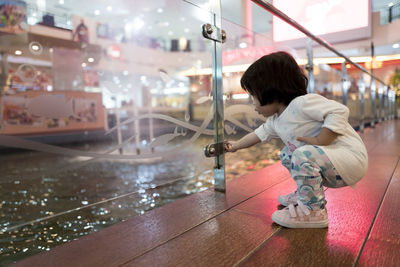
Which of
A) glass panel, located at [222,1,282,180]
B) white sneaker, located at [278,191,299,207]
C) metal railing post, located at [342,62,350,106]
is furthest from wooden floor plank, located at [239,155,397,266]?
metal railing post, located at [342,62,350,106]

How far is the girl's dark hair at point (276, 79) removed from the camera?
2.65 ft

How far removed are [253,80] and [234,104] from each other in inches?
23.6

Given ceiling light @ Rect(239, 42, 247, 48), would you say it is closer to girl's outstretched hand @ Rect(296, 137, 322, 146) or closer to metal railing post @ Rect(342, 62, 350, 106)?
girl's outstretched hand @ Rect(296, 137, 322, 146)

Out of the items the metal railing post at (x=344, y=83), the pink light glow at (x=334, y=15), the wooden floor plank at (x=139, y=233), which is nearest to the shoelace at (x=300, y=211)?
the wooden floor plank at (x=139, y=233)

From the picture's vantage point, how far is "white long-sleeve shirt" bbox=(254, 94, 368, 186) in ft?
2.43

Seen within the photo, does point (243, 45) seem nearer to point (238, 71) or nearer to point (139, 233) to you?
point (238, 71)

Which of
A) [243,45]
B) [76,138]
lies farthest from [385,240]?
[76,138]

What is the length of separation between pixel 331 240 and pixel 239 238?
0.22 m

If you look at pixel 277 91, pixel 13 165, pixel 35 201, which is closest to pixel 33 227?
pixel 35 201

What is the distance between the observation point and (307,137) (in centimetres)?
79

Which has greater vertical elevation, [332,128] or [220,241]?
[332,128]

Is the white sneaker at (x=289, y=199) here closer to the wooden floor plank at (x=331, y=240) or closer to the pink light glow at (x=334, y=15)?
the wooden floor plank at (x=331, y=240)

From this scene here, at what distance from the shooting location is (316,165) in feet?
2.45

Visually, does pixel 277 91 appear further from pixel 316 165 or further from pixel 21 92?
pixel 21 92
